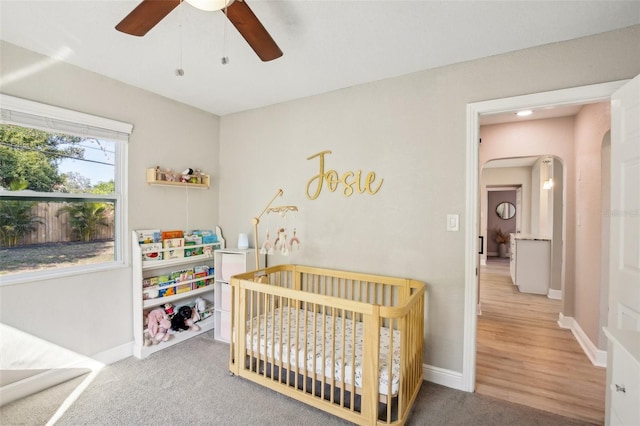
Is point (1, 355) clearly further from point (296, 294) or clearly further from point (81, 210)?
point (296, 294)

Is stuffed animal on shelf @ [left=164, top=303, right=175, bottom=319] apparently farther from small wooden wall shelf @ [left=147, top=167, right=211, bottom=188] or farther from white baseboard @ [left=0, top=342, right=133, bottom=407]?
small wooden wall shelf @ [left=147, top=167, right=211, bottom=188]

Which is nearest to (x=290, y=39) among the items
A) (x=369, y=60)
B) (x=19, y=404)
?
(x=369, y=60)

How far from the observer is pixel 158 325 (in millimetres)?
2764

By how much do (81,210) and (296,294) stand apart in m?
1.93

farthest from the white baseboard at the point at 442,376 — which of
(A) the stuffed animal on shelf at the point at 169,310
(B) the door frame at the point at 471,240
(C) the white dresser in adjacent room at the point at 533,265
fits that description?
(C) the white dresser in adjacent room at the point at 533,265

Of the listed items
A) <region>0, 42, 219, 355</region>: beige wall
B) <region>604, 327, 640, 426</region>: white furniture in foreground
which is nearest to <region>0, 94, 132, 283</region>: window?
<region>0, 42, 219, 355</region>: beige wall

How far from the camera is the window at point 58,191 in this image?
207 cm

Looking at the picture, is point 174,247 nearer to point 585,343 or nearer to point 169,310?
point 169,310

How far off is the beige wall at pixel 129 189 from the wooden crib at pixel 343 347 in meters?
1.14

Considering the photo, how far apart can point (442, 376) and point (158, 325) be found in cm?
248

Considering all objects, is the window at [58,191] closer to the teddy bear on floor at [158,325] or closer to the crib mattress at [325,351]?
the teddy bear on floor at [158,325]

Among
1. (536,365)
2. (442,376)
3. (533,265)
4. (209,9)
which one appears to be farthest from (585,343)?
(209,9)

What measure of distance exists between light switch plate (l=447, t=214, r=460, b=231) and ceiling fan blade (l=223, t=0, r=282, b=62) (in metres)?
1.61

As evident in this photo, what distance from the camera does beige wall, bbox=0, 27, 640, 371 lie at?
2.03 m
